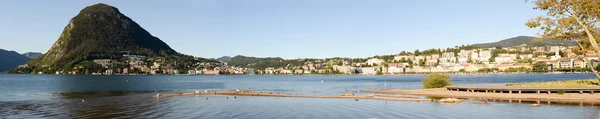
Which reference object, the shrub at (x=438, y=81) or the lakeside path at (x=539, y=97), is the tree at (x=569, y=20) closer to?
the lakeside path at (x=539, y=97)

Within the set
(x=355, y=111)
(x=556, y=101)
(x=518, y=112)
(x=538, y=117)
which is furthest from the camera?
(x=556, y=101)

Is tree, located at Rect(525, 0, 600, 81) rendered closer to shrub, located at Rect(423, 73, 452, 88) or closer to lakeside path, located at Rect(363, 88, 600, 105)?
lakeside path, located at Rect(363, 88, 600, 105)

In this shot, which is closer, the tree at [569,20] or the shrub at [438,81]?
the tree at [569,20]

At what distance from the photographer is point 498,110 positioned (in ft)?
129

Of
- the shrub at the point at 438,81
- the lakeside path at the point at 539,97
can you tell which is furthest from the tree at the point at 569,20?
the shrub at the point at 438,81

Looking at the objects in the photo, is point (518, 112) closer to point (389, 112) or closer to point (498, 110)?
point (498, 110)

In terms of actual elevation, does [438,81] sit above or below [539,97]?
above

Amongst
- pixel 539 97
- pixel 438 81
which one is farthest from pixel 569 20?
pixel 438 81

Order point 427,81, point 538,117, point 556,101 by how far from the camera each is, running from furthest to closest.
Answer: point 427,81 < point 556,101 < point 538,117

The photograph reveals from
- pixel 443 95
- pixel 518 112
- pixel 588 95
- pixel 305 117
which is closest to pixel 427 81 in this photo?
pixel 443 95

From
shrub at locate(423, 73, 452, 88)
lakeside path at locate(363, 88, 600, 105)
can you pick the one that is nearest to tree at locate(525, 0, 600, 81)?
lakeside path at locate(363, 88, 600, 105)

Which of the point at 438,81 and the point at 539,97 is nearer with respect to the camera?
the point at 539,97

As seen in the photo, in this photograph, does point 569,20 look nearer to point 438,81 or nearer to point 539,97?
point 539,97

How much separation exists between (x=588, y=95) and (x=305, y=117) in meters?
35.0
